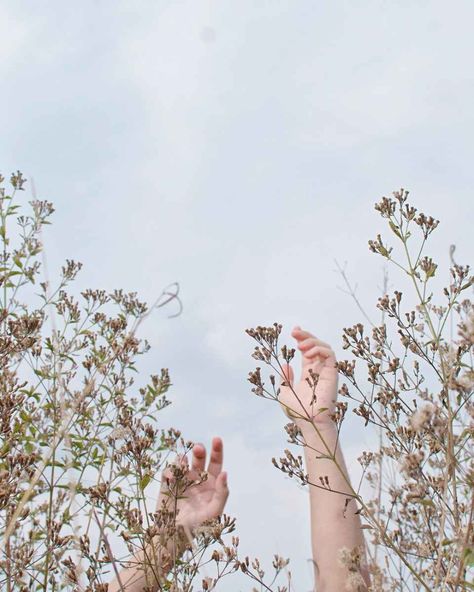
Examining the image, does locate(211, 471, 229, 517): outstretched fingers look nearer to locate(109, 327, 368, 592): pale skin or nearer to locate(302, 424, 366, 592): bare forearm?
locate(109, 327, 368, 592): pale skin

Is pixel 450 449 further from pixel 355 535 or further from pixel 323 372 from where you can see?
pixel 323 372

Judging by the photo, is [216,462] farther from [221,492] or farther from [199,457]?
A: [199,457]

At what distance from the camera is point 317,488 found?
3.54 metres

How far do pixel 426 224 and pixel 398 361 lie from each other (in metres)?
0.58

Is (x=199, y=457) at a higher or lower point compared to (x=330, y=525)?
higher

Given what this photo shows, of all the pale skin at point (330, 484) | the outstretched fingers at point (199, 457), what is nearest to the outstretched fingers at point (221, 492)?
the outstretched fingers at point (199, 457)

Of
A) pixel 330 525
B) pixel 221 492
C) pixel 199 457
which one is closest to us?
pixel 330 525

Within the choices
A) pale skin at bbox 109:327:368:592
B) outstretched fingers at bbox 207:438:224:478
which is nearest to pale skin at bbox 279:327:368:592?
pale skin at bbox 109:327:368:592

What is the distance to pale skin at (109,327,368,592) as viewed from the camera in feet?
10.3

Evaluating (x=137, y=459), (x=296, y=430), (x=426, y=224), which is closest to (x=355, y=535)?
(x=296, y=430)

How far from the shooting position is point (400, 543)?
2.60 m

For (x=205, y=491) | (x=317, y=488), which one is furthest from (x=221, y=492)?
(x=317, y=488)

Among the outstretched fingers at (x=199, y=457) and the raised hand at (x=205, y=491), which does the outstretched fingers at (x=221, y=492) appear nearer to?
the raised hand at (x=205, y=491)

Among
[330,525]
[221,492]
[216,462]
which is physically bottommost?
[330,525]
